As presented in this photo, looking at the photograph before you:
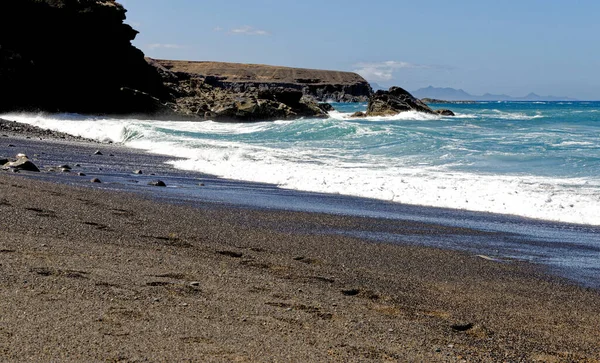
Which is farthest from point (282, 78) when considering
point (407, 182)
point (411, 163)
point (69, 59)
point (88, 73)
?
point (407, 182)

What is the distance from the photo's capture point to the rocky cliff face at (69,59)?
1576 inches

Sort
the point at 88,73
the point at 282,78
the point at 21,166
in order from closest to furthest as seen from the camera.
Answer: the point at 21,166, the point at 88,73, the point at 282,78

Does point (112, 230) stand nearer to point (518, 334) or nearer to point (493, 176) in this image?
point (518, 334)

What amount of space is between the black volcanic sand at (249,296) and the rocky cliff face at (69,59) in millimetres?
35060

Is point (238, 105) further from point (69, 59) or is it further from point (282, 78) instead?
point (282, 78)

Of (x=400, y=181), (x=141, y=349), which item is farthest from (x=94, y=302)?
(x=400, y=181)

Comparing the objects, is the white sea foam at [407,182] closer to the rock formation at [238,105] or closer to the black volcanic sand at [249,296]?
the black volcanic sand at [249,296]

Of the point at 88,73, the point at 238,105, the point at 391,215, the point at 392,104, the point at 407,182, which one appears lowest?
the point at 391,215

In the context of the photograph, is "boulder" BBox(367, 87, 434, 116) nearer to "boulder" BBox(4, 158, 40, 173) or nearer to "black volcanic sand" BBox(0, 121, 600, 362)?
"boulder" BBox(4, 158, 40, 173)

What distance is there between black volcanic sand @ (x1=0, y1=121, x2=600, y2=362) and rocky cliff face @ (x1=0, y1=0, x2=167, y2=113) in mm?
35060

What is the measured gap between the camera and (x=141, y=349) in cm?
330

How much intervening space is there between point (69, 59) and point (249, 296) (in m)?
44.5

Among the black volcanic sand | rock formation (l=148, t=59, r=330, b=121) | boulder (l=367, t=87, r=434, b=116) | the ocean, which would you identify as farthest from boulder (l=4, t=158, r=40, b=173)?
boulder (l=367, t=87, r=434, b=116)

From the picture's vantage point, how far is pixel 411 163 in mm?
18391
